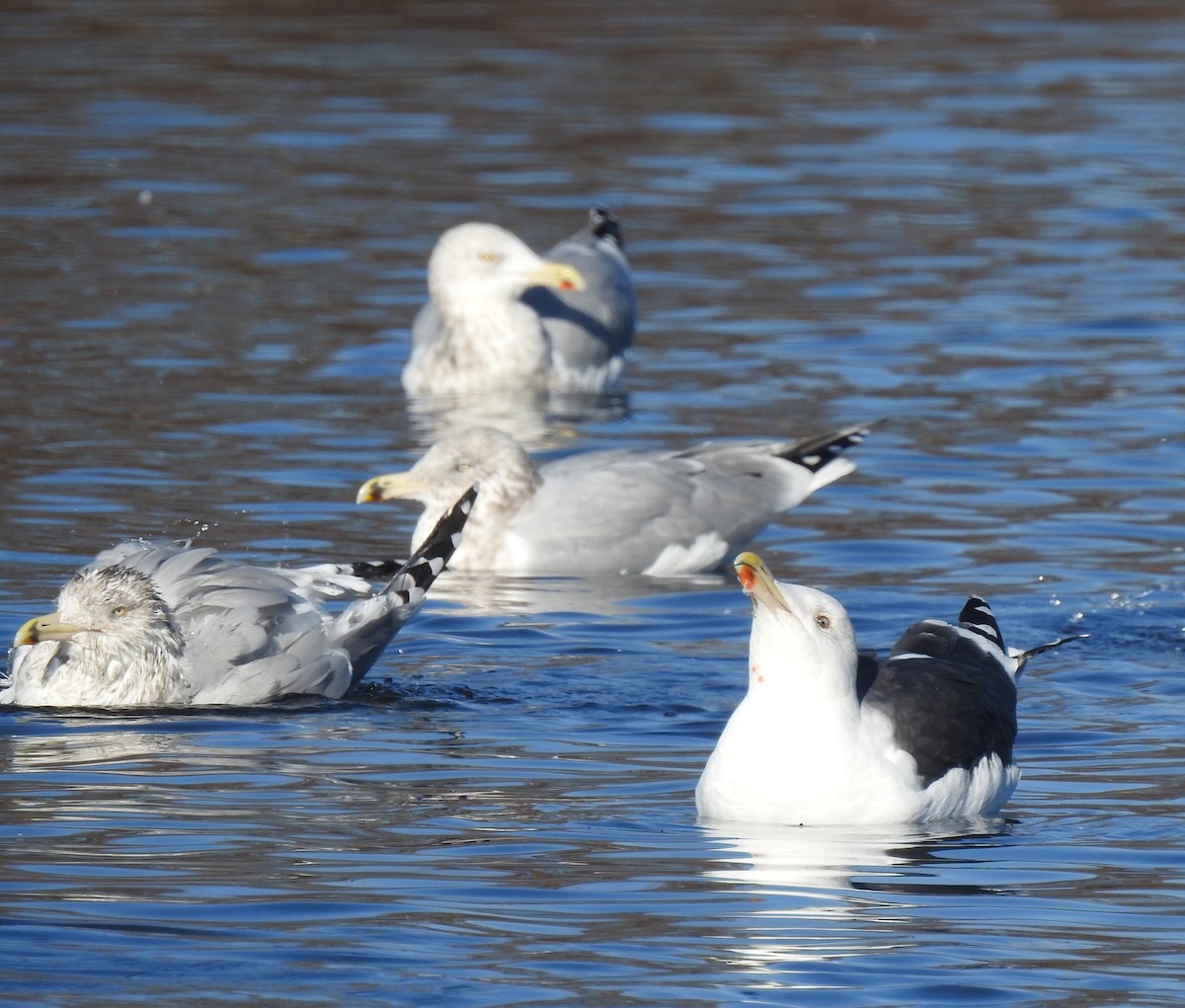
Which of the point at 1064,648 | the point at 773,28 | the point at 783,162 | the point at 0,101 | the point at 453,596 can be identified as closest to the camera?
the point at 1064,648

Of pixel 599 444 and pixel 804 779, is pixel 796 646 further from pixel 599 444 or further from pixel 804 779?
pixel 599 444

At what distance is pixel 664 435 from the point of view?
13359 mm

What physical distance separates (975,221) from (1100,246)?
1.22m

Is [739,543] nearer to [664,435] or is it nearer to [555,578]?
[555,578]

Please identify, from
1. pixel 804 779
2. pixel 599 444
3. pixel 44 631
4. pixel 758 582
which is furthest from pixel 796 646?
pixel 599 444

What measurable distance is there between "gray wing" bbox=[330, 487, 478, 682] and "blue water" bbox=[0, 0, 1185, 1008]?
0.16 meters

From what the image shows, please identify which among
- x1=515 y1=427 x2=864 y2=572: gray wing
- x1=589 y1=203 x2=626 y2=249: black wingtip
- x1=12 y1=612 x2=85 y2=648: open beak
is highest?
x1=589 y1=203 x2=626 y2=249: black wingtip

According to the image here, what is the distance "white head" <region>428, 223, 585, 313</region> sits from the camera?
15.2 m

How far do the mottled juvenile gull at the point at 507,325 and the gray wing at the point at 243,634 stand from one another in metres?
6.15

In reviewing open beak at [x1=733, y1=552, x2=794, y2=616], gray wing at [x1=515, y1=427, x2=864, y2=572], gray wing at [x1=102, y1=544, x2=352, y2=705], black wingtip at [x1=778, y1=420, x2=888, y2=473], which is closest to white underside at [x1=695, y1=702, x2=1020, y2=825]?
open beak at [x1=733, y1=552, x2=794, y2=616]

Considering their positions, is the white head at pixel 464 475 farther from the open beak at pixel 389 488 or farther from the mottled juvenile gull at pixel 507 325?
the mottled juvenile gull at pixel 507 325

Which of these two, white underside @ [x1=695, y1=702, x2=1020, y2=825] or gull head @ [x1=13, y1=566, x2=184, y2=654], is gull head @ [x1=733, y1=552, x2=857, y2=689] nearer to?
white underside @ [x1=695, y1=702, x2=1020, y2=825]

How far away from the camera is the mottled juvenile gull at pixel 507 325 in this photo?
15008 millimetres

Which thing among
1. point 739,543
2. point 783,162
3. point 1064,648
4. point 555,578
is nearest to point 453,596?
point 555,578
